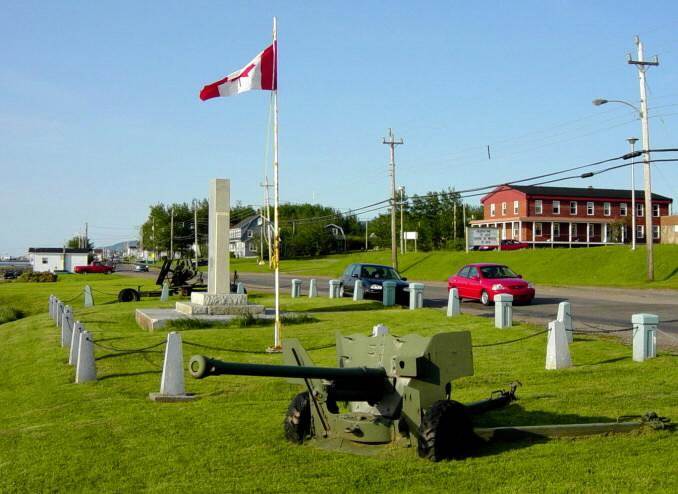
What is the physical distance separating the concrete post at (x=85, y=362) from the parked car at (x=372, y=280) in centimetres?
1632

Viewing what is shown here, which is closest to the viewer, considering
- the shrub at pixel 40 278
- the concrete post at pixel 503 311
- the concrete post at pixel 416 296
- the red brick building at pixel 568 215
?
the concrete post at pixel 503 311

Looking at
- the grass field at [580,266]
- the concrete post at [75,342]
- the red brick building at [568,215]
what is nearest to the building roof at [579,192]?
the red brick building at [568,215]

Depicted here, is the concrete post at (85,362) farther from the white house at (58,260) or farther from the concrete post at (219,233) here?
the white house at (58,260)

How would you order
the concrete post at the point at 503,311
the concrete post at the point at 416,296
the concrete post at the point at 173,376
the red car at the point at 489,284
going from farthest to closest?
1. the red car at the point at 489,284
2. the concrete post at the point at 416,296
3. the concrete post at the point at 503,311
4. the concrete post at the point at 173,376

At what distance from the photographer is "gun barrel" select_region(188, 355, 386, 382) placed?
20.4 feet

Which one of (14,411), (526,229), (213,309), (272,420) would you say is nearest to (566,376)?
(272,420)

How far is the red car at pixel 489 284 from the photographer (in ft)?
85.8

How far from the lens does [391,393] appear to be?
753 cm

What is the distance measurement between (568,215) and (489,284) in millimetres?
55382

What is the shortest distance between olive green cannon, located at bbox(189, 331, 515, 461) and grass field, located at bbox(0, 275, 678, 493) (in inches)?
8.0

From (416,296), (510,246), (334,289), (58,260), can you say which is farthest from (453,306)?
(58,260)

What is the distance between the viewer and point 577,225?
80.0m

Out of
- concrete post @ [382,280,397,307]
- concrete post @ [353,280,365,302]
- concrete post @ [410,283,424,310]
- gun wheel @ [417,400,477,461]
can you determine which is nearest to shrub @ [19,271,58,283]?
concrete post @ [353,280,365,302]

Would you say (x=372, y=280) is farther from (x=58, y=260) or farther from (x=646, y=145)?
(x=58, y=260)
